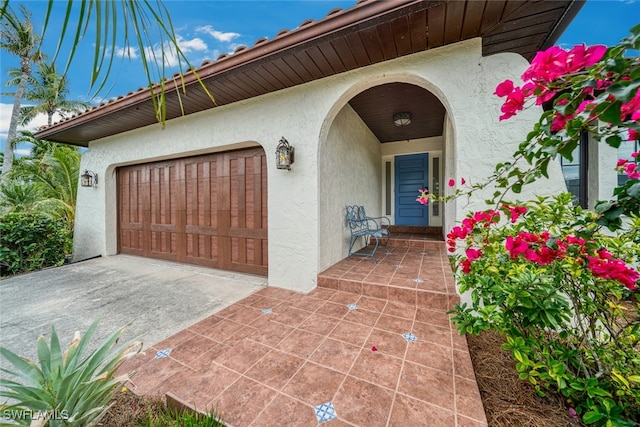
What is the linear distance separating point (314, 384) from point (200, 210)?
413 centimetres

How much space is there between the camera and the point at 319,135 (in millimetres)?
3436

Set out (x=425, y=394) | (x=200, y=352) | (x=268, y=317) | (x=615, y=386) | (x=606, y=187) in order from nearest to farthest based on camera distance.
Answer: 1. (x=615, y=386)
2. (x=425, y=394)
3. (x=200, y=352)
4. (x=268, y=317)
5. (x=606, y=187)

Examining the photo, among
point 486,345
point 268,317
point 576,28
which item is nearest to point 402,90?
point 576,28

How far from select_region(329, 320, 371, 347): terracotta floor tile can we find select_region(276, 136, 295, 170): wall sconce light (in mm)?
2191

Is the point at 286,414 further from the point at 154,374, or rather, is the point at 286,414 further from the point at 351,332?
the point at 154,374

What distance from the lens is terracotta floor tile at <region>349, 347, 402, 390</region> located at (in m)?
1.83

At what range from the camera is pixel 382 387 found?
177 centimetres

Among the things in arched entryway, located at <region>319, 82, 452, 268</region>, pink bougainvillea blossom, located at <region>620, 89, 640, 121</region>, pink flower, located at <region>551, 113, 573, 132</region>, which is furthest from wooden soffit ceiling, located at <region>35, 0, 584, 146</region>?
pink bougainvillea blossom, located at <region>620, 89, 640, 121</region>

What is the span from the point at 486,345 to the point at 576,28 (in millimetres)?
3266

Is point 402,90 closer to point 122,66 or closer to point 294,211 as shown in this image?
point 294,211

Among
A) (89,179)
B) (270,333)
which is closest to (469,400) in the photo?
(270,333)

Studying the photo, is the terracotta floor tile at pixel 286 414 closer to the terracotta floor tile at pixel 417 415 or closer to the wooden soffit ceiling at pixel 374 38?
the terracotta floor tile at pixel 417 415

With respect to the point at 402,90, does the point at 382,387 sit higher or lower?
lower

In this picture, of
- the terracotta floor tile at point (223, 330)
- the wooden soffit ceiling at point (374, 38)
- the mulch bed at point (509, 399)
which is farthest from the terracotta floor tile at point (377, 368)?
the wooden soffit ceiling at point (374, 38)
